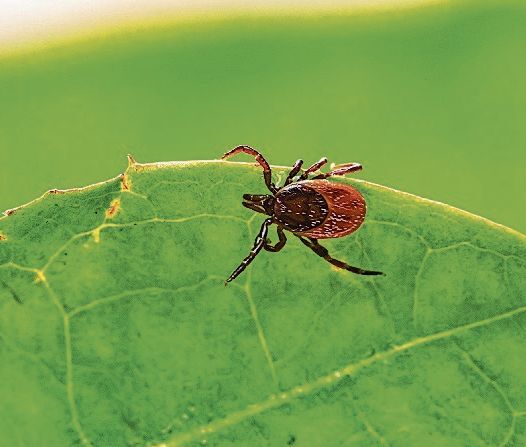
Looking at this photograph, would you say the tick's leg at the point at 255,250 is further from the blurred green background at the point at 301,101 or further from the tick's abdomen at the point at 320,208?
the blurred green background at the point at 301,101

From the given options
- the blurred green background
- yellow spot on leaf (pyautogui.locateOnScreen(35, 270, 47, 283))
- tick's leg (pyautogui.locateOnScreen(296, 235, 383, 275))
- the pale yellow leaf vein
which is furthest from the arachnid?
yellow spot on leaf (pyautogui.locateOnScreen(35, 270, 47, 283))

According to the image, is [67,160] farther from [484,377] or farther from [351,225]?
[484,377]

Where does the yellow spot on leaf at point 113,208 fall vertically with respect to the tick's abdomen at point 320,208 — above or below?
above

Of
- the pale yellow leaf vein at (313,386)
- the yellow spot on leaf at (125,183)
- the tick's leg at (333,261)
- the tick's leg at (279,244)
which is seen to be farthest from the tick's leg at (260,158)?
the pale yellow leaf vein at (313,386)

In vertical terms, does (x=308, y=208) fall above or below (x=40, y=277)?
below

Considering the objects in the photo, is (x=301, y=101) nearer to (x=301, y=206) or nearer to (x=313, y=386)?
(x=301, y=206)

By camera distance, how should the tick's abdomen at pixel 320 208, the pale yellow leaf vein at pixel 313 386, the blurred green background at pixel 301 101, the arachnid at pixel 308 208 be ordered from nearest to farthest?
the pale yellow leaf vein at pixel 313 386, the arachnid at pixel 308 208, the tick's abdomen at pixel 320 208, the blurred green background at pixel 301 101

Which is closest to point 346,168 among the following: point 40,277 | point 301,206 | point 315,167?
point 315,167
